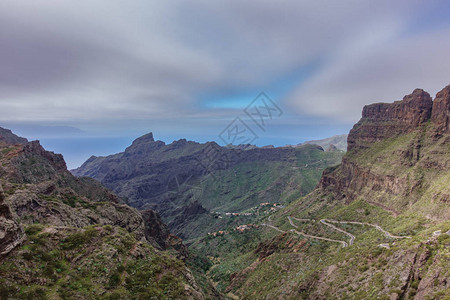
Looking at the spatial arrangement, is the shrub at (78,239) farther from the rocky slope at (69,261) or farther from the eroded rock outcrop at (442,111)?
the eroded rock outcrop at (442,111)

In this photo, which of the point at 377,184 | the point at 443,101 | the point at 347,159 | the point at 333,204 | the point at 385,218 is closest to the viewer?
the point at 385,218

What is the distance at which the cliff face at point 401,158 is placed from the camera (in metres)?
66.0

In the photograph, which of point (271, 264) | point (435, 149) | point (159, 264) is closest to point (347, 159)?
point (435, 149)

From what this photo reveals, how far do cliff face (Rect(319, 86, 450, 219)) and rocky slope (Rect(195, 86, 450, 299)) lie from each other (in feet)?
1.08

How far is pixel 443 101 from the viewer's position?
253 ft

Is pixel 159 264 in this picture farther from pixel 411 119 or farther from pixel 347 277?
pixel 411 119

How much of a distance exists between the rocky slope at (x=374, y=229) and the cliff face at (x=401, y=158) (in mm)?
329

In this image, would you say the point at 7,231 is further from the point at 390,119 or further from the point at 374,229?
the point at 390,119

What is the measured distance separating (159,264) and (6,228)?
18284 mm

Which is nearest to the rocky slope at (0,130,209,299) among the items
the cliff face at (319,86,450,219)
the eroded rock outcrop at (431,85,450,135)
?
the cliff face at (319,86,450,219)

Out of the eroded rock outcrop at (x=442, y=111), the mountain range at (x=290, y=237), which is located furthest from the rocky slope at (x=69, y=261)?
the eroded rock outcrop at (x=442, y=111)

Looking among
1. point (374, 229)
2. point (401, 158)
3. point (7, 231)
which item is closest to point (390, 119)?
point (401, 158)

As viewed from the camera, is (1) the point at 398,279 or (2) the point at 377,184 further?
(2) the point at 377,184

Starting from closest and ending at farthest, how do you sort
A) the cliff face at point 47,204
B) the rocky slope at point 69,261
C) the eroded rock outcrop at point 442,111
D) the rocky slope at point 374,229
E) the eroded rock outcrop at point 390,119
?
the rocky slope at point 69,261, the rocky slope at point 374,229, the cliff face at point 47,204, the eroded rock outcrop at point 442,111, the eroded rock outcrop at point 390,119
